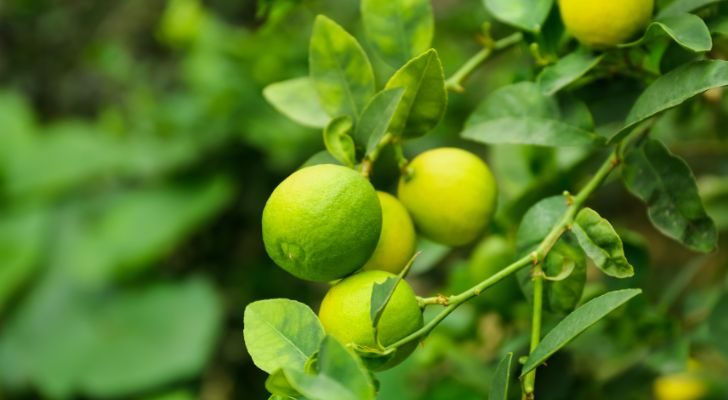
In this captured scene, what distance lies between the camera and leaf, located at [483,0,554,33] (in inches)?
20.5

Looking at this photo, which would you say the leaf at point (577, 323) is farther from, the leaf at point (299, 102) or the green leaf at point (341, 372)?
the leaf at point (299, 102)

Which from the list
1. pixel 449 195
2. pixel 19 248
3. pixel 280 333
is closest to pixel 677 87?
pixel 449 195

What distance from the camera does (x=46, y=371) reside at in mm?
1540

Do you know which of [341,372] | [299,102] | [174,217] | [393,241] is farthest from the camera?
[174,217]

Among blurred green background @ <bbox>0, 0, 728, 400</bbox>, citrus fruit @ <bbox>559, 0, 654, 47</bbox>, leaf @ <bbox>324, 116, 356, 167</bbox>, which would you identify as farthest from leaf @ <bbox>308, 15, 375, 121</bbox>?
blurred green background @ <bbox>0, 0, 728, 400</bbox>

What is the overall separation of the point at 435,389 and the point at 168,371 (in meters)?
0.78

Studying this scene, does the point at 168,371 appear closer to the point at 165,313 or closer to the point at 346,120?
the point at 165,313

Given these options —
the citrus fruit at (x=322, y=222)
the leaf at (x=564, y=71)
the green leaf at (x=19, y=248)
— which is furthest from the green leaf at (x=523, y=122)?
the green leaf at (x=19, y=248)

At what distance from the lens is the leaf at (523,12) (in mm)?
521

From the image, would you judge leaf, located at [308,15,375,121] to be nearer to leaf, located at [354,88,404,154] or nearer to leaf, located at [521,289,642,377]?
leaf, located at [354,88,404,154]

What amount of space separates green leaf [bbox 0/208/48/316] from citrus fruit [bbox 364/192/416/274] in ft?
4.22

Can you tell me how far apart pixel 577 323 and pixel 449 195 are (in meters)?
0.13

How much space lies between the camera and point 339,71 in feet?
1.70

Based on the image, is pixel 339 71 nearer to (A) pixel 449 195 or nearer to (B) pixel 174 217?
(A) pixel 449 195
